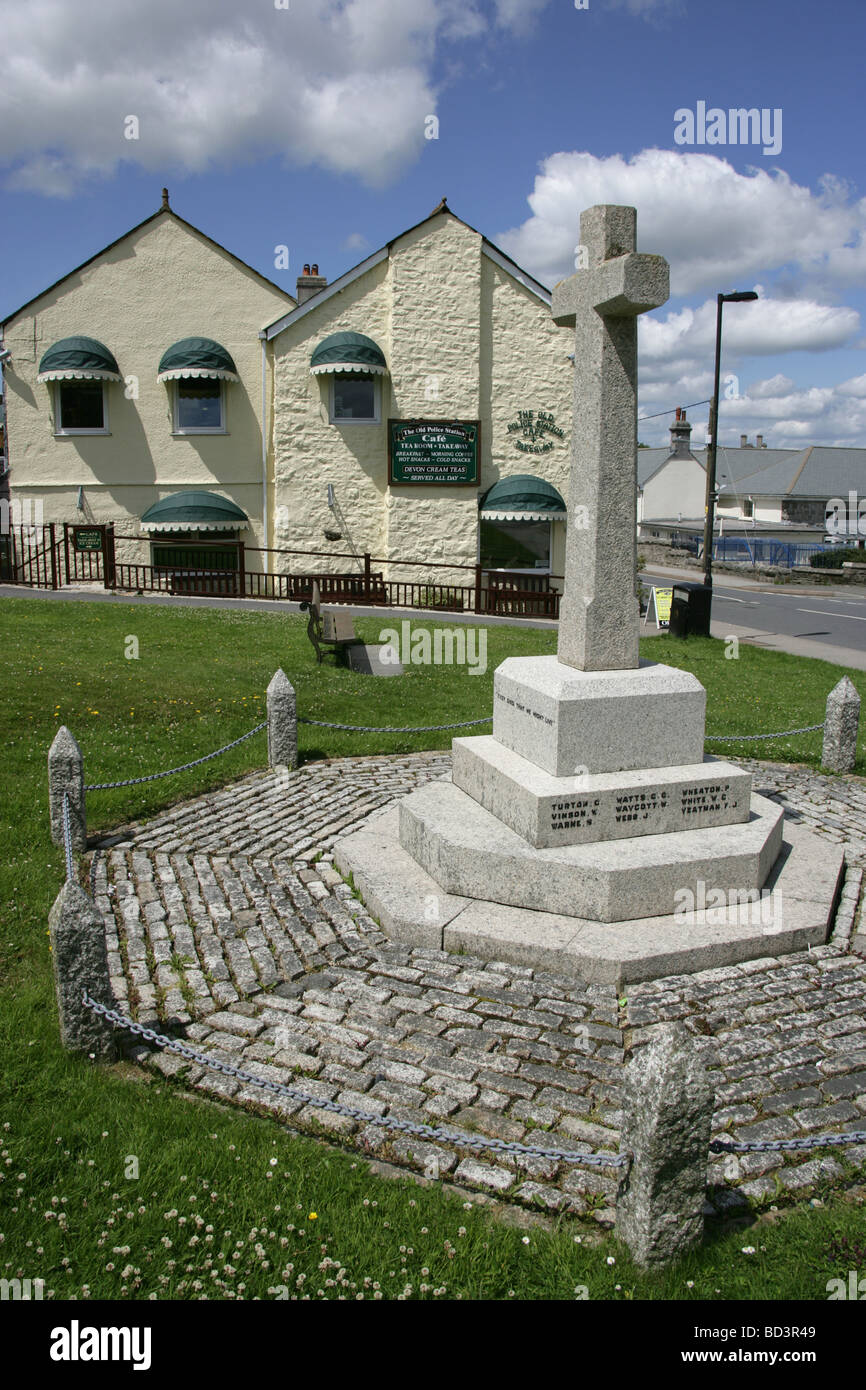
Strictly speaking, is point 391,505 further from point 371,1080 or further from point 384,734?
point 371,1080

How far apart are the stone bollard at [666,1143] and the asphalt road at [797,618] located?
51.1 feet

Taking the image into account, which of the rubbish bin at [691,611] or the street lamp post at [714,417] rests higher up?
the street lamp post at [714,417]

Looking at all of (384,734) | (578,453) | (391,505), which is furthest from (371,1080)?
(391,505)

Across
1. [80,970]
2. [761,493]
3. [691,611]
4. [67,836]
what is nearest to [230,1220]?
[80,970]

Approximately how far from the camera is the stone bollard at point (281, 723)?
8.80m

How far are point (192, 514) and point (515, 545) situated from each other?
8314 millimetres

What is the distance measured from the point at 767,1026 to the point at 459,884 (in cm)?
204

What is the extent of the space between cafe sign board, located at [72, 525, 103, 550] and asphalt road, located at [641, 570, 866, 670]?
47.7 feet

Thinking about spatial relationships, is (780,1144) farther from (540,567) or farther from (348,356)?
(540,567)

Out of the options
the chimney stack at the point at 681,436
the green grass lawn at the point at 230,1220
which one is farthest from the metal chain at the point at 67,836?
the chimney stack at the point at 681,436

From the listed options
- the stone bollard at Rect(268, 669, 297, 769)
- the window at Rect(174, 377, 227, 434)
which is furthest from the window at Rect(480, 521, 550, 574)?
the stone bollard at Rect(268, 669, 297, 769)

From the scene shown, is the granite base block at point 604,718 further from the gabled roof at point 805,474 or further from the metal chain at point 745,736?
the gabled roof at point 805,474

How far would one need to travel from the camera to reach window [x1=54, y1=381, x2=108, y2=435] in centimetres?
2305
